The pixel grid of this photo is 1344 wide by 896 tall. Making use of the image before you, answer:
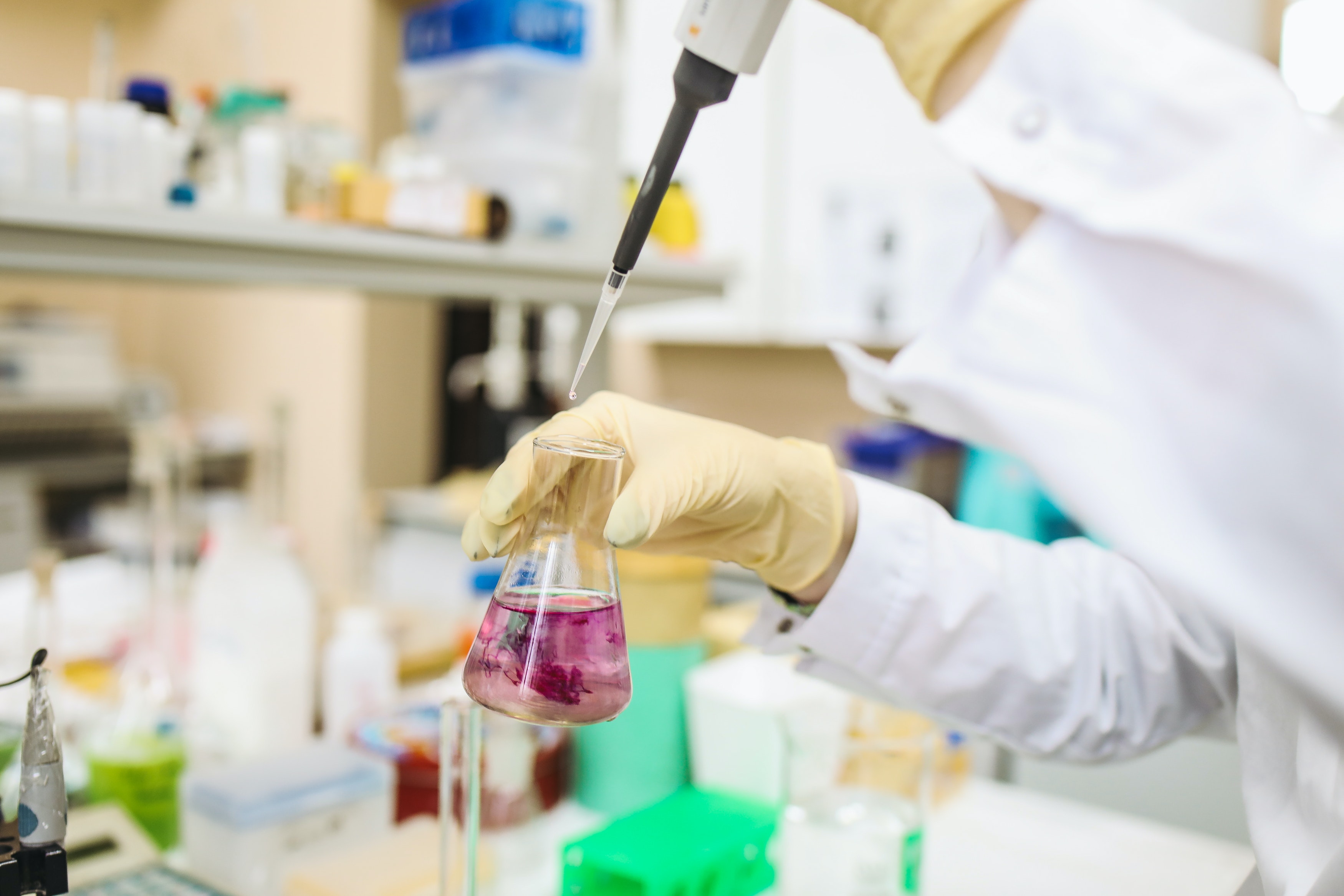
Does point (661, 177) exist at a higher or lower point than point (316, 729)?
higher

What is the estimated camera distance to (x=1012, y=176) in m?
0.52

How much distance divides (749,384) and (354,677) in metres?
2.07

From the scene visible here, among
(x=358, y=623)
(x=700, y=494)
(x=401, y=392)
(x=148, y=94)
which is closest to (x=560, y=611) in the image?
(x=700, y=494)

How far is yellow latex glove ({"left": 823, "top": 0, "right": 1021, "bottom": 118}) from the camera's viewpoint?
546 millimetres

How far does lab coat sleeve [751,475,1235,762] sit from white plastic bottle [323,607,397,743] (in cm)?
57

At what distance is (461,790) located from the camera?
Result: 0.80 meters

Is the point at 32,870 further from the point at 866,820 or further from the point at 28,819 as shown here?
the point at 866,820

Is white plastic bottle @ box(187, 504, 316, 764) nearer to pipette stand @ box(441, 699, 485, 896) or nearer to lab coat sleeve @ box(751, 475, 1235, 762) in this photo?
pipette stand @ box(441, 699, 485, 896)

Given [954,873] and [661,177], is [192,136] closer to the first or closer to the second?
[661,177]

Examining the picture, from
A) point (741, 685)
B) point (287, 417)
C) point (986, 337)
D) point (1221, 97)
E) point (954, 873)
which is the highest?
point (1221, 97)

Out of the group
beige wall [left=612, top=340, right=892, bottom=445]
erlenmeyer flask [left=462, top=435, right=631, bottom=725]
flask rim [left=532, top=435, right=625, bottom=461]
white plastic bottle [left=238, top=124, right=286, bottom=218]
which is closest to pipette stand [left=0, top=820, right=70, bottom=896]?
erlenmeyer flask [left=462, top=435, right=631, bottom=725]

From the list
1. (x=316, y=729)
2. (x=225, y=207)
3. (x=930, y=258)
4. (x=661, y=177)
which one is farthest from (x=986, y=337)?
(x=930, y=258)

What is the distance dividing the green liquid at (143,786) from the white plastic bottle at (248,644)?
0.31 ft

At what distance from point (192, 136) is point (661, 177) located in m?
0.78
